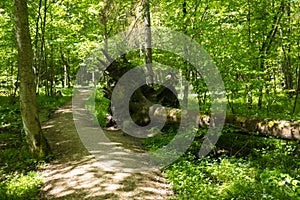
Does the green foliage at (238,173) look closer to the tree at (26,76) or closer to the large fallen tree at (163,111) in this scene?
the large fallen tree at (163,111)

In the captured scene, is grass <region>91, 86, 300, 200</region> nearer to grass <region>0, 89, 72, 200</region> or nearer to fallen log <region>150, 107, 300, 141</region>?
fallen log <region>150, 107, 300, 141</region>

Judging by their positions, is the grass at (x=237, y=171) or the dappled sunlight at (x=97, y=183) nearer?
the grass at (x=237, y=171)

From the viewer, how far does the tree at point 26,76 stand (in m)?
7.14

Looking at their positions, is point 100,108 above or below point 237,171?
above

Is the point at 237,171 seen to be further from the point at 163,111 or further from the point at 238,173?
the point at 163,111

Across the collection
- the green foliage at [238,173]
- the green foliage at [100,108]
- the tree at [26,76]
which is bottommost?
the green foliage at [238,173]

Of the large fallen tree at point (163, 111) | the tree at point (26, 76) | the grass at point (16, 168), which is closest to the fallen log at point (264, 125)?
the large fallen tree at point (163, 111)

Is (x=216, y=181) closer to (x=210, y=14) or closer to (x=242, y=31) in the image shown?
(x=242, y=31)

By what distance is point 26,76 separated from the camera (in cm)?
723

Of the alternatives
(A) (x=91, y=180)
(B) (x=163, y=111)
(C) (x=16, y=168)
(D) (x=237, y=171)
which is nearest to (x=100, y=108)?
(B) (x=163, y=111)

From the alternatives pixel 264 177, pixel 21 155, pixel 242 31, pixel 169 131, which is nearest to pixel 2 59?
pixel 21 155

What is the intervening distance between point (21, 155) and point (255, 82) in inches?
267

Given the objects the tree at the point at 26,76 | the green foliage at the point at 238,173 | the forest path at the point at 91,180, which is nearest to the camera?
the green foliage at the point at 238,173

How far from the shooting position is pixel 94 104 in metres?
16.1
